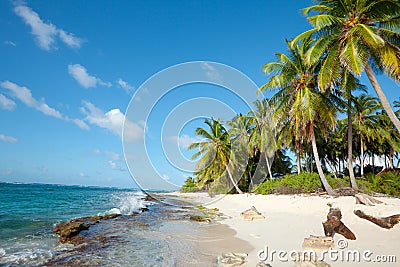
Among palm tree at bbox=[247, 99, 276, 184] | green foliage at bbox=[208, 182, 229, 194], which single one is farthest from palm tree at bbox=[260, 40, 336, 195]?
green foliage at bbox=[208, 182, 229, 194]

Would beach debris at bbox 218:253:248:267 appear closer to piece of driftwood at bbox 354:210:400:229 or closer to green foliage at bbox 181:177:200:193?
piece of driftwood at bbox 354:210:400:229

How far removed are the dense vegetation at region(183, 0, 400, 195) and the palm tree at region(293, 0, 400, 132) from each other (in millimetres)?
40

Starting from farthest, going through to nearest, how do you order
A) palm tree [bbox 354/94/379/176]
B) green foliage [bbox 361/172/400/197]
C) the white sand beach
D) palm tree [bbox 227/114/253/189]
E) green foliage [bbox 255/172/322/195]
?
palm tree [bbox 227/114/253/189]
palm tree [bbox 354/94/379/176]
green foliage [bbox 255/172/322/195]
green foliage [bbox 361/172/400/197]
the white sand beach

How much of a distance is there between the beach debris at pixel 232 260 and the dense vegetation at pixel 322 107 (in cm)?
957

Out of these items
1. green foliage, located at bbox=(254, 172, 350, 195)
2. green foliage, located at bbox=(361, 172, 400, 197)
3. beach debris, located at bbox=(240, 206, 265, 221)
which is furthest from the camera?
green foliage, located at bbox=(254, 172, 350, 195)

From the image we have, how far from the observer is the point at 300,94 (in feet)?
57.2

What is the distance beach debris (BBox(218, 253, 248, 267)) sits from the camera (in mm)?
5534

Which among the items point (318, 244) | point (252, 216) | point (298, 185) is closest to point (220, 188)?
point (298, 185)

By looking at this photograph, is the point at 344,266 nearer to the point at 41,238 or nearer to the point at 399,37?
the point at 41,238

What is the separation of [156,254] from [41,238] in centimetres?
541

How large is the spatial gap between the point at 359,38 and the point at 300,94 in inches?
239

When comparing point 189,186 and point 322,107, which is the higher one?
point 322,107

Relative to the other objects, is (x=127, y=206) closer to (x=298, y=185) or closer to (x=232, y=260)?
(x=298, y=185)

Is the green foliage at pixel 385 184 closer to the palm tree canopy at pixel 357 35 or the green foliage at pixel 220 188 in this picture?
the palm tree canopy at pixel 357 35
